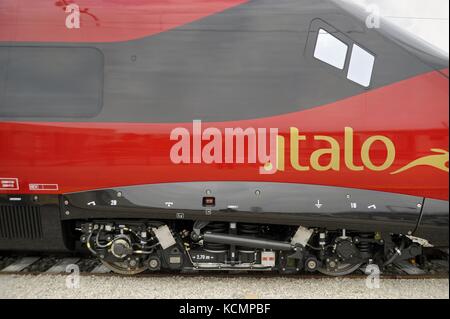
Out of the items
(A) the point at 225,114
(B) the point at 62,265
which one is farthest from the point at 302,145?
(B) the point at 62,265

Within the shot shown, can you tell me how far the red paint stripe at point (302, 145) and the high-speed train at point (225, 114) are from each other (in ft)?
0.03

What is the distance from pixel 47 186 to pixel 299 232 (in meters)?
2.69

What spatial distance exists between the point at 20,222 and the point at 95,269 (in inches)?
41.8

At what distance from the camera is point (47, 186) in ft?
11.9

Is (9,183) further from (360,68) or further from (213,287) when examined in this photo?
(360,68)

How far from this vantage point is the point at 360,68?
11.7 ft

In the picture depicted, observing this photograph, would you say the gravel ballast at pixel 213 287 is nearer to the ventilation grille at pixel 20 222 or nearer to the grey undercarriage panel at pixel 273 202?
the ventilation grille at pixel 20 222

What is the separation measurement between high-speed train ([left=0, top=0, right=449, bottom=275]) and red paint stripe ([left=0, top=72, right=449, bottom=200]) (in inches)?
0.4

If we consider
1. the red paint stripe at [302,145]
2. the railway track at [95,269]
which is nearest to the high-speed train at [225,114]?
the red paint stripe at [302,145]

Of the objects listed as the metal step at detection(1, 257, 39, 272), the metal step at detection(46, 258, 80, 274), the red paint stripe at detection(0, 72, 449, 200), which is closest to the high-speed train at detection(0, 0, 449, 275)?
the red paint stripe at detection(0, 72, 449, 200)

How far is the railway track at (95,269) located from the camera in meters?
4.24

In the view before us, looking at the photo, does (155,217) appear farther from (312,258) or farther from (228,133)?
(312,258)

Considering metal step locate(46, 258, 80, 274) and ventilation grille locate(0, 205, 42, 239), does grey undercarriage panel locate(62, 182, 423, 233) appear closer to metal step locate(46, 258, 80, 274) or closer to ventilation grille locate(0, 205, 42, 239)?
ventilation grille locate(0, 205, 42, 239)

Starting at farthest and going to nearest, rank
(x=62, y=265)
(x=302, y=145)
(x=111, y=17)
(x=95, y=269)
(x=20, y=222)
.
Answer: (x=62, y=265)
(x=95, y=269)
(x=20, y=222)
(x=111, y=17)
(x=302, y=145)
